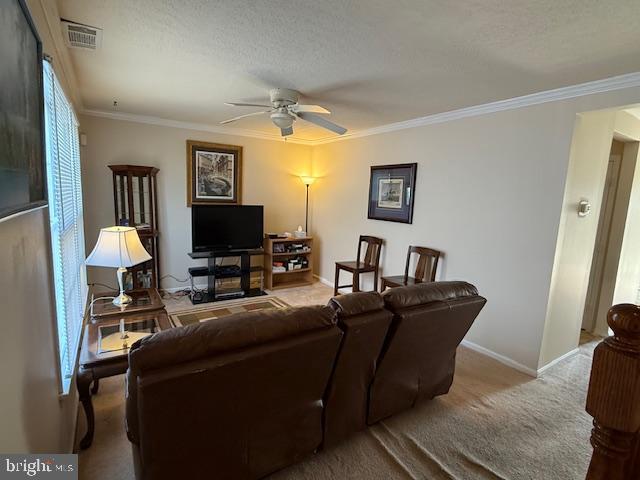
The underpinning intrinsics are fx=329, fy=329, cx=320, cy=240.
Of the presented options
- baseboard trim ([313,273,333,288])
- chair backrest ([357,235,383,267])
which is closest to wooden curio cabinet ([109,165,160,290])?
baseboard trim ([313,273,333,288])

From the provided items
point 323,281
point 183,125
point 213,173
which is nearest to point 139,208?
point 213,173

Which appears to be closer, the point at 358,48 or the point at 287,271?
the point at 358,48

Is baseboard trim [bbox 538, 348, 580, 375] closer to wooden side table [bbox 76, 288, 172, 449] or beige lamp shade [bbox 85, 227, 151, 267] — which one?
wooden side table [bbox 76, 288, 172, 449]

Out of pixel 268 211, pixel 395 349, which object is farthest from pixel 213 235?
pixel 395 349

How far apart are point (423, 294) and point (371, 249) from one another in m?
2.71

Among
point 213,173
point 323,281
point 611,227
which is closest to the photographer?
point 611,227

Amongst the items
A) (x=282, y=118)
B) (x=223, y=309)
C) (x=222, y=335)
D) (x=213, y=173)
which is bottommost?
(x=223, y=309)

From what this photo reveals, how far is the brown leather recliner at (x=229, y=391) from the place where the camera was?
4.12 ft

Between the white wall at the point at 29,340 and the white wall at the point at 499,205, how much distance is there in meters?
3.42

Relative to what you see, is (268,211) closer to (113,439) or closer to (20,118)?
(113,439)

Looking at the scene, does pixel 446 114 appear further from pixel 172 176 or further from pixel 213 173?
pixel 172 176

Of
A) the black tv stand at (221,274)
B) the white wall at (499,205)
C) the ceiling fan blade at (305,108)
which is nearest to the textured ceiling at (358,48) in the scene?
the ceiling fan blade at (305,108)

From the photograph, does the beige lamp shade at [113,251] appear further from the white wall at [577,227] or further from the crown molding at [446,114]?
the white wall at [577,227]

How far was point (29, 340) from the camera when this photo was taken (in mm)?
A: 1152
